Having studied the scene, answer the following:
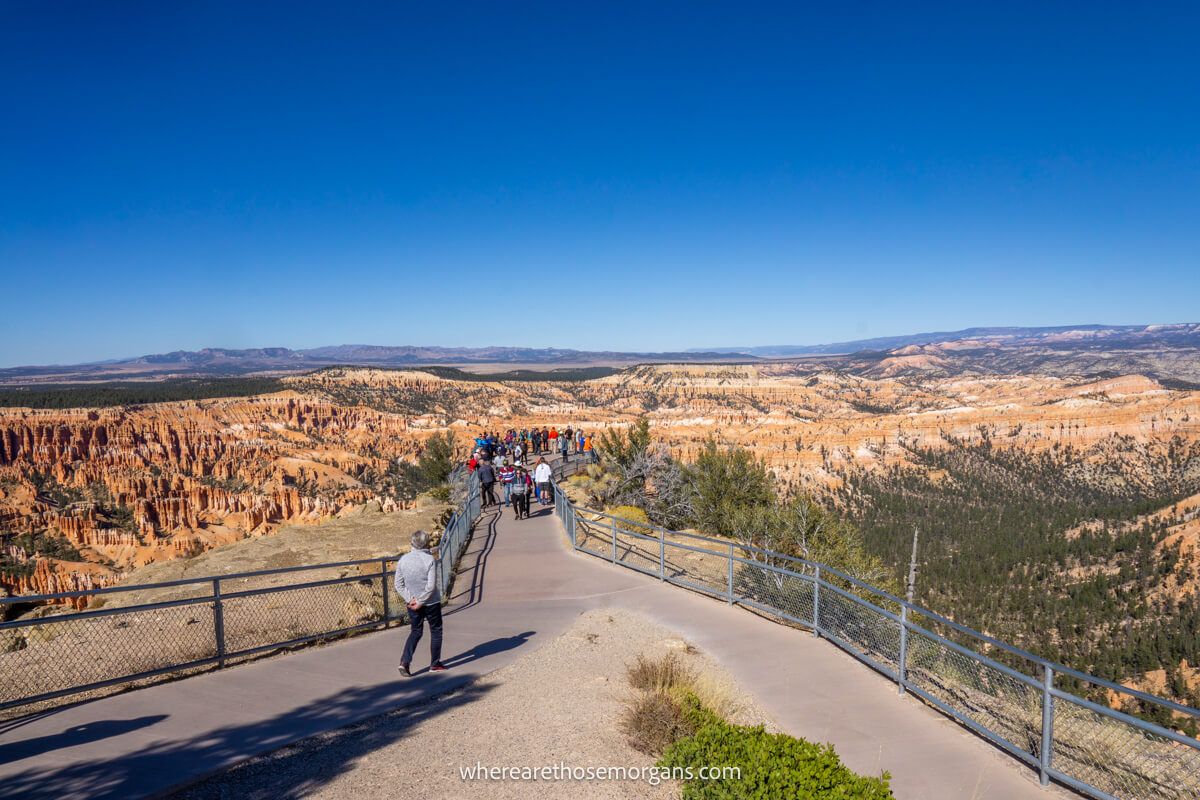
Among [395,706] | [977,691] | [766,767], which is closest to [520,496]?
[395,706]

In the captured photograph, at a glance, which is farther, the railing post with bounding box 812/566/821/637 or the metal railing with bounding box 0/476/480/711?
the railing post with bounding box 812/566/821/637

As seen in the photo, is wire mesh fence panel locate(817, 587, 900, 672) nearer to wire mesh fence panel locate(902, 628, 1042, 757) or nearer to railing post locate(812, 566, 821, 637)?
railing post locate(812, 566, 821, 637)

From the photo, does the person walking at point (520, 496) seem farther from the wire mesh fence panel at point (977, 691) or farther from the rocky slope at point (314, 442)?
the rocky slope at point (314, 442)

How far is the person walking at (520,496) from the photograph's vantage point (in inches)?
771

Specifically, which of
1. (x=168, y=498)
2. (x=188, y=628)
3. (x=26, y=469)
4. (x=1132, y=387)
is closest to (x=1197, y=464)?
(x=1132, y=387)

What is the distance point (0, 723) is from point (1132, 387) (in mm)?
172413

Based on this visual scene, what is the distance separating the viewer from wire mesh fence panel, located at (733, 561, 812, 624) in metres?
9.95

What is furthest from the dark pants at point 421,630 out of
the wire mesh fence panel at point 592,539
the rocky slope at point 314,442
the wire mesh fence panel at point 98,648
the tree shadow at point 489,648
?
the rocky slope at point 314,442

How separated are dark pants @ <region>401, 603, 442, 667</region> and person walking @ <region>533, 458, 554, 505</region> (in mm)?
12448

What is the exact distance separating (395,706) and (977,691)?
696 cm

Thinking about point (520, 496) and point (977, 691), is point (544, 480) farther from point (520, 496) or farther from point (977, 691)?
point (977, 691)

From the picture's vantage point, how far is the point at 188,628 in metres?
11.1

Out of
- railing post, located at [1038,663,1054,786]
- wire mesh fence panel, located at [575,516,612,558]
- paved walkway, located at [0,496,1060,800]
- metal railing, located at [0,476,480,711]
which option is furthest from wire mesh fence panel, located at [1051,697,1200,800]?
wire mesh fence panel, located at [575,516,612,558]

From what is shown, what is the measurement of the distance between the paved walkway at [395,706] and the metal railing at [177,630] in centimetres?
56
